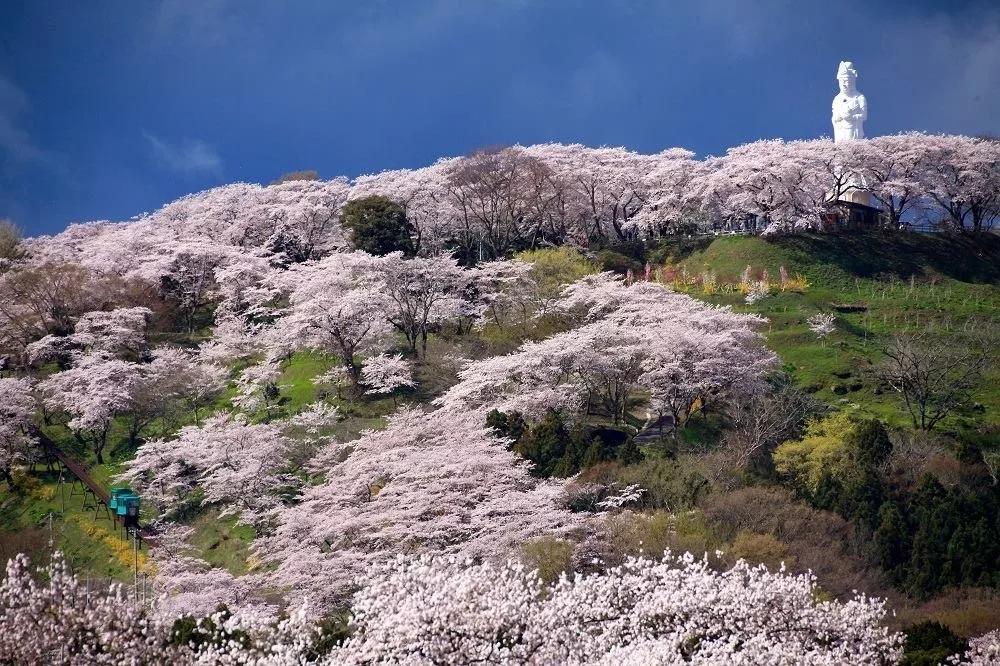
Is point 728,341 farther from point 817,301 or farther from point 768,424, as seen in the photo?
point 817,301

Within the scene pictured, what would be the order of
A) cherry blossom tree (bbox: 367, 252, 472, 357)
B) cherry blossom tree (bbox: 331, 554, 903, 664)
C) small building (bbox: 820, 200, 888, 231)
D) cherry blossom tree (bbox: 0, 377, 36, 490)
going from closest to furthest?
cherry blossom tree (bbox: 331, 554, 903, 664) < cherry blossom tree (bbox: 0, 377, 36, 490) < cherry blossom tree (bbox: 367, 252, 472, 357) < small building (bbox: 820, 200, 888, 231)

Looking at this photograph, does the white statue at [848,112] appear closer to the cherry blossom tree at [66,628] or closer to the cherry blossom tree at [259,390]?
the cherry blossom tree at [259,390]

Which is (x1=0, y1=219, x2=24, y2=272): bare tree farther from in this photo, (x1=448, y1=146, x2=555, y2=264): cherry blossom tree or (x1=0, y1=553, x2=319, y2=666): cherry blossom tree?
(x1=0, y1=553, x2=319, y2=666): cherry blossom tree

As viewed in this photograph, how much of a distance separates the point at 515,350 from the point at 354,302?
6462mm

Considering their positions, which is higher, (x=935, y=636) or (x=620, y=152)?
(x=620, y=152)

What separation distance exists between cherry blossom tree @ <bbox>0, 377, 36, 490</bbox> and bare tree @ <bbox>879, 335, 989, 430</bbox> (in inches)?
1202

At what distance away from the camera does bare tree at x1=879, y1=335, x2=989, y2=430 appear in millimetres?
37094

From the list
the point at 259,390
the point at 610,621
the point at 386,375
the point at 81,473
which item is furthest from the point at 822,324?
the point at 81,473

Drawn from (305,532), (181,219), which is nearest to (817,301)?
(305,532)

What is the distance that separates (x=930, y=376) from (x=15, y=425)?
32.3 meters

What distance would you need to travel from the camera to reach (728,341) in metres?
38.3

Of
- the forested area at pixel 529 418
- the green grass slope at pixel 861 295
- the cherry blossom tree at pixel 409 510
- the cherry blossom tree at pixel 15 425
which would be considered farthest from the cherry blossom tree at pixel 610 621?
the cherry blossom tree at pixel 15 425

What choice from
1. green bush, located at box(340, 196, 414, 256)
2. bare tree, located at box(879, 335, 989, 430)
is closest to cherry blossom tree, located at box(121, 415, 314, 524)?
green bush, located at box(340, 196, 414, 256)

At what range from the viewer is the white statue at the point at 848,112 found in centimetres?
6531
